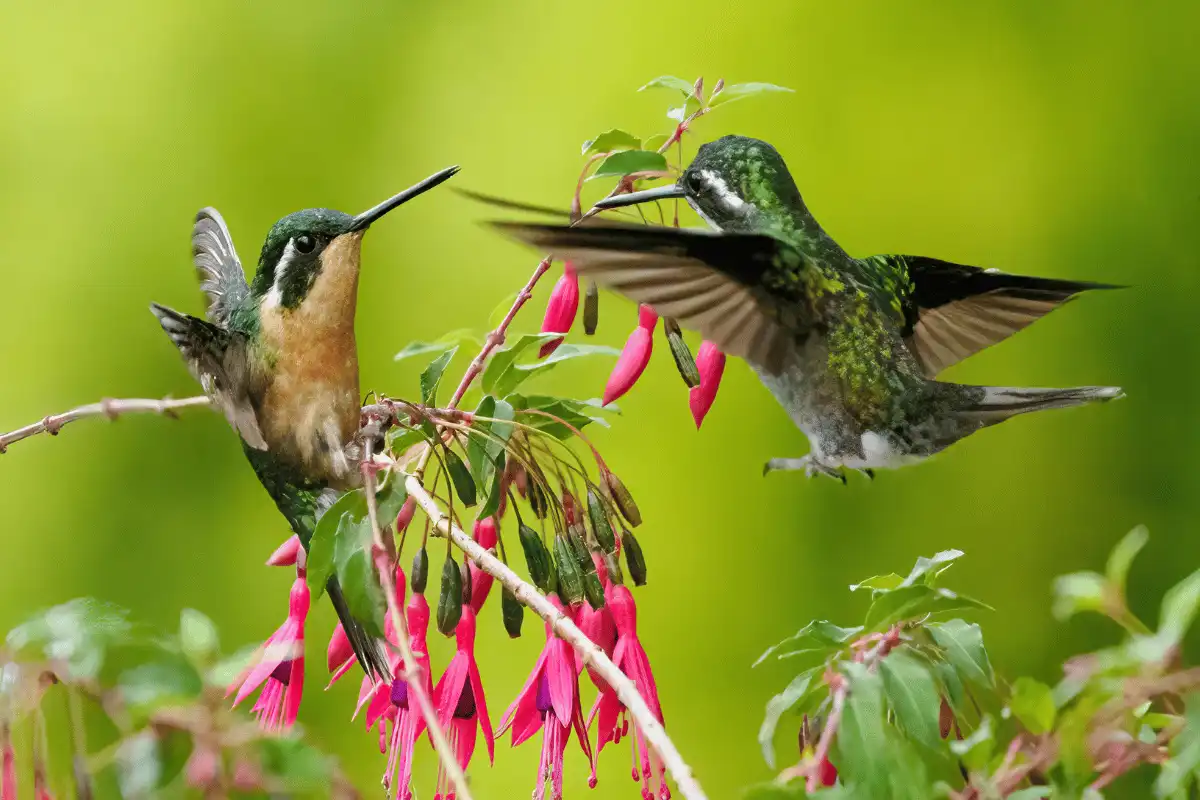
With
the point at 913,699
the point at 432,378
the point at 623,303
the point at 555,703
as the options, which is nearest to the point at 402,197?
the point at 432,378

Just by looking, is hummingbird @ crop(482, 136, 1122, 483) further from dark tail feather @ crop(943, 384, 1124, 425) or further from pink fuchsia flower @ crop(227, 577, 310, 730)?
pink fuchsia flower @ crop(227, 577, 310, 730)

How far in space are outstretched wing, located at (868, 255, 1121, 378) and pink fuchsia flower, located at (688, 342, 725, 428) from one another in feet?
0.50

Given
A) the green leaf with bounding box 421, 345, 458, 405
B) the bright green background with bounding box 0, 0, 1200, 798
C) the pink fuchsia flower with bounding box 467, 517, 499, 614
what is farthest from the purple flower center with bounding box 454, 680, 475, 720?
the bright green background with bounding box 0, 0, 1200, 798

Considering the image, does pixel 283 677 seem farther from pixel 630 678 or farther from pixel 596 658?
pixel 596 658

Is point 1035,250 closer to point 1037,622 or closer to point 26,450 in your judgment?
point 1037,622

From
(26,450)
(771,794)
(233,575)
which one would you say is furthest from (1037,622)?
(26,450)

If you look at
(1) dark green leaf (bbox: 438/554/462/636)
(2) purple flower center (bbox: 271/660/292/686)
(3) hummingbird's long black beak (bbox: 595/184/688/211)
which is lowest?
(2) purple flower center (bbox: 271/660/292/686)

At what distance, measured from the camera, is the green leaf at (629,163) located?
2.65ft

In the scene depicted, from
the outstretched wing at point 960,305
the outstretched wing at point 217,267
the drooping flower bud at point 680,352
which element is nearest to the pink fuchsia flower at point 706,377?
the drooping flower bud at point 680,352

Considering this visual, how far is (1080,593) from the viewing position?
0.71 metres

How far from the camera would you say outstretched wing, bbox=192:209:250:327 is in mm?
1020

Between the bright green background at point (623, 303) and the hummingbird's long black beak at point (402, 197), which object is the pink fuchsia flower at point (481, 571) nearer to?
the hummingbird's long black beak at point (402, 197)

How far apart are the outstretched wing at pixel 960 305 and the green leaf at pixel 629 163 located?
0.80 feet

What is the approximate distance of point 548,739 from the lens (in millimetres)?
830
